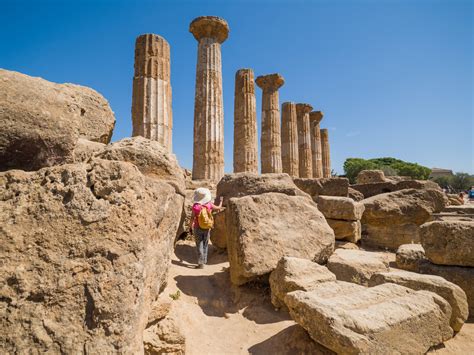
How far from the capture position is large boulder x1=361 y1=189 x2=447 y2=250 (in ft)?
21.7

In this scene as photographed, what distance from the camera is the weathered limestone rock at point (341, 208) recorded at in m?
6.26

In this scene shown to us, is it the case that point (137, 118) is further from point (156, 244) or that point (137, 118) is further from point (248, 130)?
point (156, 244)

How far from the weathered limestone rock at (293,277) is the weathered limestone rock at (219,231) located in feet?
5.69

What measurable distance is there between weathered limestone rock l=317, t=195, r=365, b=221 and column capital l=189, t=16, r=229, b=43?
27.3ft

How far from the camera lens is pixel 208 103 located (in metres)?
10.9

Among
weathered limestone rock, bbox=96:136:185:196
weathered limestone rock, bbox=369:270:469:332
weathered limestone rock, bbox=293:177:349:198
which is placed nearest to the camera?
weathered limestone rock, bbox=369:270:469:332

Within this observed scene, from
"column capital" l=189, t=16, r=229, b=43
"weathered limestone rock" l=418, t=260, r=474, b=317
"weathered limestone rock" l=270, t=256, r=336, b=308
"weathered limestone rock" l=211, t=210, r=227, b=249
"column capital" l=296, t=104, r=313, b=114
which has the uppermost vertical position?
"column capital" l=189, t=16, r=229, b=43

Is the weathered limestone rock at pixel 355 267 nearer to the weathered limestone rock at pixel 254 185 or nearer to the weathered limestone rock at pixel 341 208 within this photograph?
the weathered limestone rock at pixel 254 185

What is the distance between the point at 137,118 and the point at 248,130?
5777mm

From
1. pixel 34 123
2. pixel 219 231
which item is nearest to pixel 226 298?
pixel 219 231

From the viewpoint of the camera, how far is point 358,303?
2.61 metres

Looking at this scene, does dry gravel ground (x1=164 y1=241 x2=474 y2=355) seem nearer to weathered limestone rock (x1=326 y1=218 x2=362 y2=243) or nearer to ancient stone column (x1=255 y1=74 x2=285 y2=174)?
weathered limestone rock (x1=326 y1=218 x2=362 y2=243)

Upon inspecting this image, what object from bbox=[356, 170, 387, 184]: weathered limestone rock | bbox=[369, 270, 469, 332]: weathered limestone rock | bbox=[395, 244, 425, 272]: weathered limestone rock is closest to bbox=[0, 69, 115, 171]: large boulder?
bbox=[369, 270, 469, 332]: weathered limestone rock

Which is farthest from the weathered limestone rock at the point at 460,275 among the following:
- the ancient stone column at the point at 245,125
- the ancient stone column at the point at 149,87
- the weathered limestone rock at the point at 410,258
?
the ancient stone column at the point at 245,125
